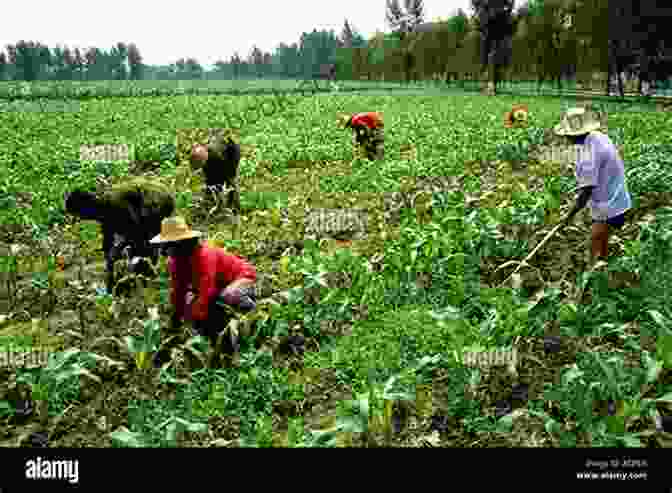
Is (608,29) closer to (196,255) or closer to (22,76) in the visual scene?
(196,255)

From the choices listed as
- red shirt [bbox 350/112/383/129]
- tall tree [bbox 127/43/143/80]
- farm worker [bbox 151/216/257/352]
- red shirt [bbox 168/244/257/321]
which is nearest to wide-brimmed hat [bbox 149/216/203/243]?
farm worker [bbox 151/216/257/352]

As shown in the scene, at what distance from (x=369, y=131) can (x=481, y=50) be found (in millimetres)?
42751

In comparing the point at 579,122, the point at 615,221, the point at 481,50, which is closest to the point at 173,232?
the point at 579,122

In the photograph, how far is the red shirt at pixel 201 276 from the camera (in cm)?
434

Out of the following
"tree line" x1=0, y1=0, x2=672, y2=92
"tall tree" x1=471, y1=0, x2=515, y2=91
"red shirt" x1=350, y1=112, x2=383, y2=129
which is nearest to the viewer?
"red shirt" x1=350, y1=112, x2=383, y2=129

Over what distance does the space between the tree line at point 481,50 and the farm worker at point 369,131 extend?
2525cm

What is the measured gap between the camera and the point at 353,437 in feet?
11.0

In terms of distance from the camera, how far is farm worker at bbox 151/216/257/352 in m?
4.32

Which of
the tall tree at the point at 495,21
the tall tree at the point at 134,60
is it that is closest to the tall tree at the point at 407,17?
the tall tree at the point at 495,21

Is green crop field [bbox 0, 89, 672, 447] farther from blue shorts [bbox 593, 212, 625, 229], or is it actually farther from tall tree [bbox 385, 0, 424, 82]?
tall tree [bbox 385, 0, 424, 82]

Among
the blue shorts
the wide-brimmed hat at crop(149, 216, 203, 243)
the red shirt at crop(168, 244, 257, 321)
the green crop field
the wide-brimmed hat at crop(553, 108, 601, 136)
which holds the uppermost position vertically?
the wide-brimmed hat at crop(553, 108, 601, 136)

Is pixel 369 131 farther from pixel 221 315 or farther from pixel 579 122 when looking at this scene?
pixel 221 315

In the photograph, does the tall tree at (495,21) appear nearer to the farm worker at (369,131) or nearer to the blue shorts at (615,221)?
the farm worker at (369,131)
